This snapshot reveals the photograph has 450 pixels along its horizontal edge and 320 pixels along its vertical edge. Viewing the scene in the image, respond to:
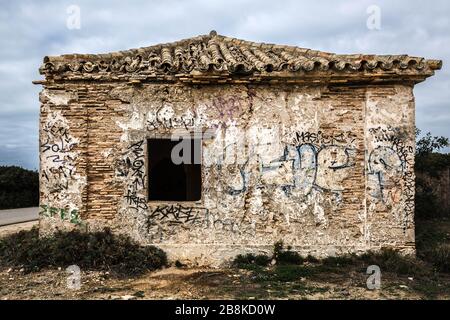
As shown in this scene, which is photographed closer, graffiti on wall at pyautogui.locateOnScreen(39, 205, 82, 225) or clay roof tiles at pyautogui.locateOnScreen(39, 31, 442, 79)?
clay roof tiles at pyautogui.locateOnScreen(39, 31, 442, 79)

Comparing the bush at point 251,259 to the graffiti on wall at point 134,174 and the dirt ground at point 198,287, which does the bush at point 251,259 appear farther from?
the graffiti on wall at point 134,174

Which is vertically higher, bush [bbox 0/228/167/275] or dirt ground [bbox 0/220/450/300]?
bush [bbox 0/228/167/275]

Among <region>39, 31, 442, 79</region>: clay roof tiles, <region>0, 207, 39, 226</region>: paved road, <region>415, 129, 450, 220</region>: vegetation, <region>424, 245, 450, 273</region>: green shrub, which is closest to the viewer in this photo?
<region>424, 245, 450, 273</region>: green shrub

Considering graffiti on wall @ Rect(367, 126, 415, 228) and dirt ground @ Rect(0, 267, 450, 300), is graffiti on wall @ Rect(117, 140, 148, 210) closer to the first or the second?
dirt ground @ Rect(0, 267, 450, 300)

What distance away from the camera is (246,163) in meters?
7.73

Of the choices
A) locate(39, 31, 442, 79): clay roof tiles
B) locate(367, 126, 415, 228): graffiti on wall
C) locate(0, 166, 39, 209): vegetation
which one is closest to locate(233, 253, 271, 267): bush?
locate(367, 126, 415, 228): graffiti on wall

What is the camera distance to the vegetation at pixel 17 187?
1780 cm

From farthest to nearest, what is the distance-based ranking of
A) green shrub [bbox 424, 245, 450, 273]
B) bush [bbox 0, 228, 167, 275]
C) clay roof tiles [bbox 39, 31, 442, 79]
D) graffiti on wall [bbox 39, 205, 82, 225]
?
1. graffiti on wall [bbox 39, 205, 82, 225]
2. clay roof tiles [bbox 39, 31, 442, 79]
3. green shrub [bbox 424, 245, 450, 273]
4. bush [bbox 0, 228, 167, 275]

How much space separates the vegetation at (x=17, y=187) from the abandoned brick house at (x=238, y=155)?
38.8 feet

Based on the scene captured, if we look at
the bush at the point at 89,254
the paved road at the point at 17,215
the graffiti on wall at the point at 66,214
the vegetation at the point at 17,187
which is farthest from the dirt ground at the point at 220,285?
the vegetation at the point at 17,187

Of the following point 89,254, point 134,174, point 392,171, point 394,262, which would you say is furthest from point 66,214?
point 392,171

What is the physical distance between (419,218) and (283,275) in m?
5.79

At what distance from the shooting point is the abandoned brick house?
301 inches

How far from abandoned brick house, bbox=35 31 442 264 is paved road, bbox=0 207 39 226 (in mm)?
7475
